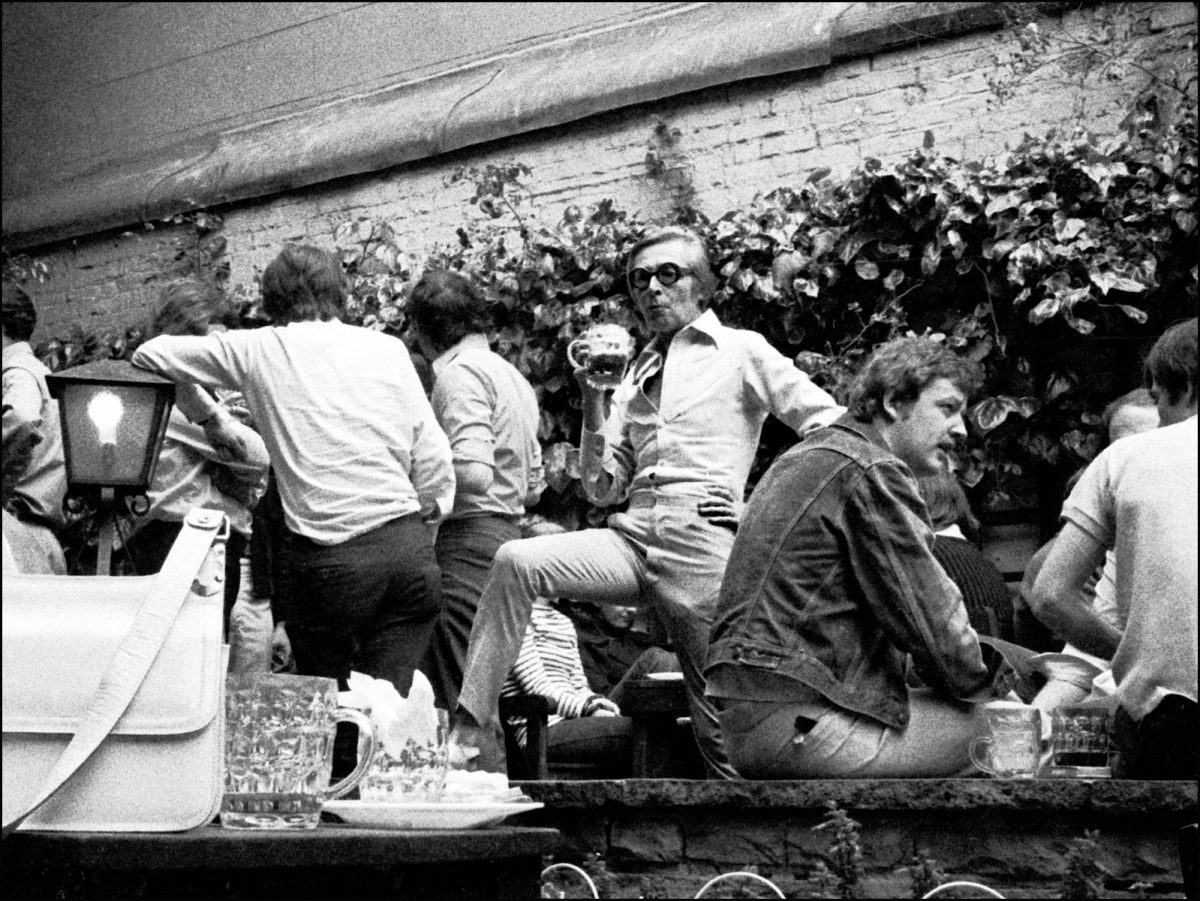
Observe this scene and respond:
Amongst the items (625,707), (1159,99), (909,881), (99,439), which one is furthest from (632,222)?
(909,881)

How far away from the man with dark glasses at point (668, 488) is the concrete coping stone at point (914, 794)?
420 millimetres

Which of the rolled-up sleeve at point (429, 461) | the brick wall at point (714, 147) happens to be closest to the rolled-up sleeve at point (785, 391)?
the rolled-up sleeve at point (429, 461)

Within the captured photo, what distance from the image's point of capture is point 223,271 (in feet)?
24.7

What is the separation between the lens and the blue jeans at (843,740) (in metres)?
3.41

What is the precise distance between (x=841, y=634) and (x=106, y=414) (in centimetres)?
154

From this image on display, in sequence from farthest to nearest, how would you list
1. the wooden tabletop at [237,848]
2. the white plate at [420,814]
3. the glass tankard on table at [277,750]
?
the white plate at [420,814]
the glass tankard on table at [277,750]
the wooden tabletop at [237,848]

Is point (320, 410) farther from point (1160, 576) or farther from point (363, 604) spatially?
point (1160, 576)

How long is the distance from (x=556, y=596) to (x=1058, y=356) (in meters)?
2.15

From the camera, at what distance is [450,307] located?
16.0ft

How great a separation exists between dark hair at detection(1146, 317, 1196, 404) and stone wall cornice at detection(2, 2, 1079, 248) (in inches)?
114

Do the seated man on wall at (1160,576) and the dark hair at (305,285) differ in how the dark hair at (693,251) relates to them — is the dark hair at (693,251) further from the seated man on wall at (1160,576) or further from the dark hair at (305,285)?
the seated man on wall at (1160,576)

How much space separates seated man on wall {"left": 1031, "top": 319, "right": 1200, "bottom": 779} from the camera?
10.1ft

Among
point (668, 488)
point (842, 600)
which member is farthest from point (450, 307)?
point (842, 600)

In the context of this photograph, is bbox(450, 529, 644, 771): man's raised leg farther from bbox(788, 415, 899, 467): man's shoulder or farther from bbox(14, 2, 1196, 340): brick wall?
bbox(14, 2, 1196, 340): brick wall
